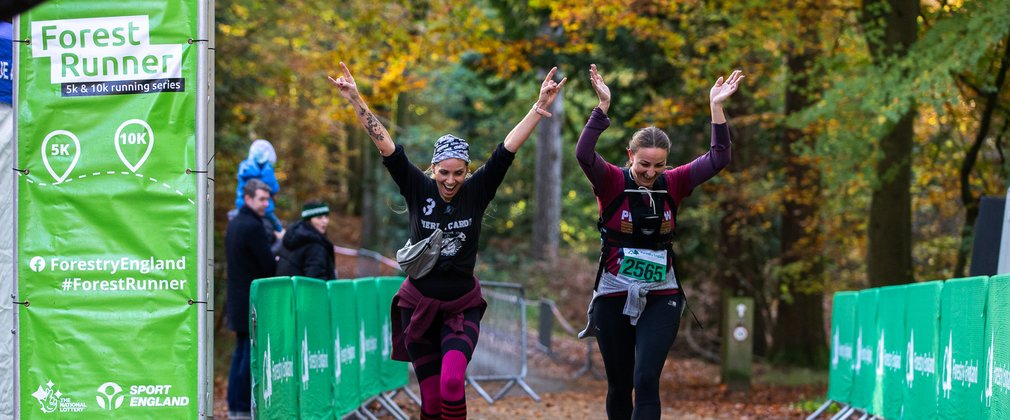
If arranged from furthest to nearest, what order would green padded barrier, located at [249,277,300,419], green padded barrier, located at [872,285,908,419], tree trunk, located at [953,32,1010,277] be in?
tree trunk, located at [953,32,1010,277] → green padded barrier, located at [872,285,908,419] → green padded barrier, located at [249,277,300,419]

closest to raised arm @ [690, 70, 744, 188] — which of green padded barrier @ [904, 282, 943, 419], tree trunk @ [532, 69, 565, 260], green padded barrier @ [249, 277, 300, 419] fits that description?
green padded barrier @ [904, 282, 943, 419]

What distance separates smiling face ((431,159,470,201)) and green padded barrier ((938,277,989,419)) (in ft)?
9.78

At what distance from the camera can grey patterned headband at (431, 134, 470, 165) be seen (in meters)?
7.06

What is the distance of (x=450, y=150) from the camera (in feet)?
23.3

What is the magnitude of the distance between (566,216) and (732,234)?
1709 centimetres

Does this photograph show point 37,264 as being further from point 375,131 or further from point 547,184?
point 547,184

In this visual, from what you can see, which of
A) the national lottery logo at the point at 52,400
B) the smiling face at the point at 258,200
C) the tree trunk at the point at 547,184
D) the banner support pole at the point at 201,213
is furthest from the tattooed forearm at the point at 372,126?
the tree trunk at the point at 547,184

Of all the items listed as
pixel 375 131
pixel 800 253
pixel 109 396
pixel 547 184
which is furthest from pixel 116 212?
pixel 547 184

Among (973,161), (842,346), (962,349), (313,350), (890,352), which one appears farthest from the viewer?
(973,161)

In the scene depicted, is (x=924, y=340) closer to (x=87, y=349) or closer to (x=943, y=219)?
(x=87, y=349)

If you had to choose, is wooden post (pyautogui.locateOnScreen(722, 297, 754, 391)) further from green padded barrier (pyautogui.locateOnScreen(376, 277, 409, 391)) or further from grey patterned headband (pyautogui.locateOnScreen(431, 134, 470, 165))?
grey patterned headband (pyautogui.locateOnScreen(431, 134, 470, 165))

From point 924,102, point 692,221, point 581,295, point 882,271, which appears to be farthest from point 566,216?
point 924,102

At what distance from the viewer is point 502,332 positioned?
15703mm

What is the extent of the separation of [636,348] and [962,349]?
2.05m
